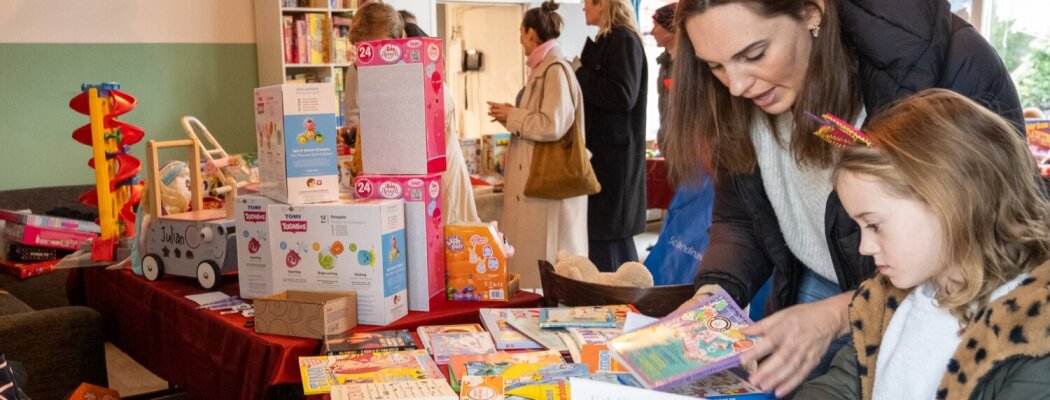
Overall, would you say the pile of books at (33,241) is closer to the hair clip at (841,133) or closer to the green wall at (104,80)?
the green wall at (104,80)

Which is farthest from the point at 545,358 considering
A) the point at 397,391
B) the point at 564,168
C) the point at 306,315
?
the point at 564,168

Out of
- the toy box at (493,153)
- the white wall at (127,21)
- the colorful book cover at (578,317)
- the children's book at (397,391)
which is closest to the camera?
the children's book at (397,391)

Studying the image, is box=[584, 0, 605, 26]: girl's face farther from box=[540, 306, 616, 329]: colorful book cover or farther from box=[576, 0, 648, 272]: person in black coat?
box=[540, 306, 616, 329]: colorful book cover

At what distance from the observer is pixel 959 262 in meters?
1.33

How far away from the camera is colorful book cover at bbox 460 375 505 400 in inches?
59.1

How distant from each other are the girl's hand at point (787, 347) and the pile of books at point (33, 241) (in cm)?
352

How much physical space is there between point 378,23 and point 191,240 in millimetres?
1615

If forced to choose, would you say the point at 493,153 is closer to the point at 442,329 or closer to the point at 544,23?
the point at 544,23

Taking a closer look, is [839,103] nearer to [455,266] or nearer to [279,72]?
Result: [455,266]

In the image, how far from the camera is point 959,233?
132 cm

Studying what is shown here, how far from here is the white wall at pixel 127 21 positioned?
5.07 metres

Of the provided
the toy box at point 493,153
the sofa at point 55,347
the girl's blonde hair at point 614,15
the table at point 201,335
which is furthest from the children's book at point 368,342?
the toy box at point 493,153

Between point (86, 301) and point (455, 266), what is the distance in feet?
5.19

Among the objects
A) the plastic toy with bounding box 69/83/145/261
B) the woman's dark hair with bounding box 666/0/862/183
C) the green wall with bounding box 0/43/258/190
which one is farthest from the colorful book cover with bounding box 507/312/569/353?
the green wall with bounding box 0/43/258/190
